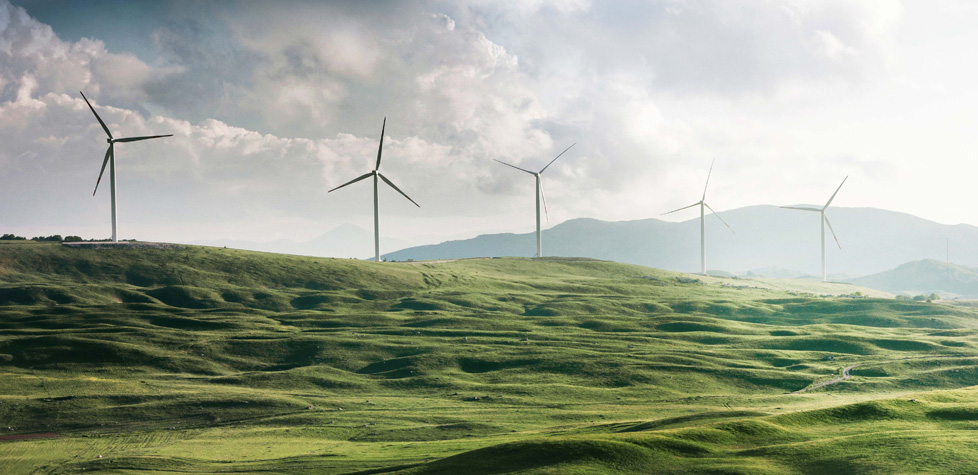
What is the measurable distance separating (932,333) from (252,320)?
156 m

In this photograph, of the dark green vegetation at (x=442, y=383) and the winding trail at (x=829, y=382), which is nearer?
the dark green vegetation at (x=442, y=383)

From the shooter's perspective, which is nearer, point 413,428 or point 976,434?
point 976,434

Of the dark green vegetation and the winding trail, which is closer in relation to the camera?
the dark green vegetation

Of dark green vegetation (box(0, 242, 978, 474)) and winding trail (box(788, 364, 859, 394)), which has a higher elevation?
dark green vegetation (box(0, 242, 978, 474))

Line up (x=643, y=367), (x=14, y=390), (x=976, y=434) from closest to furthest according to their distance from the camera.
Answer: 1. (x=976, y=434)
2. (x=14, y=390)
3. (x=643, y=367)

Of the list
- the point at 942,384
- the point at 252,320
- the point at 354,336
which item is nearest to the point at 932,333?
the point at 942,384

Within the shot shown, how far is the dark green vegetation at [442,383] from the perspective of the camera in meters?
46.1

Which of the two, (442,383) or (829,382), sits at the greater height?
(442,383)

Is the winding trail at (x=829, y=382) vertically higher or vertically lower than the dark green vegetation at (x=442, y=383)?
lower

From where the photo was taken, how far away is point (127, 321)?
149625 millimetres

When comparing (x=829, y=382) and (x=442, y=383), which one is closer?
(x=442, y=383)

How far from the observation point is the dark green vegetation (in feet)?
151

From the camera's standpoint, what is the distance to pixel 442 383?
Result: 115 metres

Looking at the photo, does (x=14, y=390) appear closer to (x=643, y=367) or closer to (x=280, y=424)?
(x=280, y=424)
